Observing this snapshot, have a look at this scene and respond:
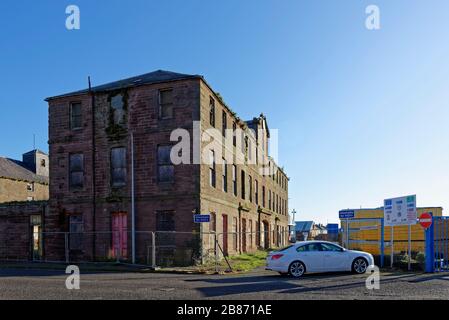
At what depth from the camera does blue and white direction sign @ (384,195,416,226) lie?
16.9 meters

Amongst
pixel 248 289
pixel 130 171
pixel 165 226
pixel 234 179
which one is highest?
pixel 130 171

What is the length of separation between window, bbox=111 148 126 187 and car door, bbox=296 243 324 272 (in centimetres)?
1214

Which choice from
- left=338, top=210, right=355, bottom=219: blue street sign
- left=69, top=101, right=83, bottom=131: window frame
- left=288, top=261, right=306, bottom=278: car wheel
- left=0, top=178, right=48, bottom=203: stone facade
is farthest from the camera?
left=0, top=178, right=48, bottom=203: stone facade

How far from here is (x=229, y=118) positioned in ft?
95.3

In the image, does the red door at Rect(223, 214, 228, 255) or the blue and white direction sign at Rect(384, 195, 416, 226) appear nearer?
the blue and white direction sign at Rect(384, 195, 416, 226)

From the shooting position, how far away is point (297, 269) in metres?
15.5

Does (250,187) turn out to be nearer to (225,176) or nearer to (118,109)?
(225,176)

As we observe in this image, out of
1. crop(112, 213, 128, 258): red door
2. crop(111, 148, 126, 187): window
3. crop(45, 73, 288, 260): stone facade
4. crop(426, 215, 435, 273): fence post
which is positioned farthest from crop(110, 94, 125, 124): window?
crop(426, 215, 435, 273): fence post

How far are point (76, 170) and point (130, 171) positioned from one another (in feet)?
12.9

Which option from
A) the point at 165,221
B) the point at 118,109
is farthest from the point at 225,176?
the point at 118,109

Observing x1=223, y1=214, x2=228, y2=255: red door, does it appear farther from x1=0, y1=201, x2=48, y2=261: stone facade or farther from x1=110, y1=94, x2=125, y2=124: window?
x1=0, y1=201, x2=48, y2=261: stone facade

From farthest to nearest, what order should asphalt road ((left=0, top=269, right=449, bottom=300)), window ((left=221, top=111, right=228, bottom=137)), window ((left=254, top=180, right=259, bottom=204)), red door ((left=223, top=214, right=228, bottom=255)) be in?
window ((left=254, top=180, right=259, bottom=204)) → window ((left=221, top=111, right=228, bottom=137)) → red door ((left=223, top=214, right=228, bottom=255)) → asphalt road ((left=0, top=269, right=449, bottom=300))

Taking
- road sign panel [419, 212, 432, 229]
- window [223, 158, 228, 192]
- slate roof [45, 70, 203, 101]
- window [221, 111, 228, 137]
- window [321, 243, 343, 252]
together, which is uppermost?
slate roof [45, 70, 203, 101]

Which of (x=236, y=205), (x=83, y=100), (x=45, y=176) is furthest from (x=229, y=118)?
(x=45, y=176)
